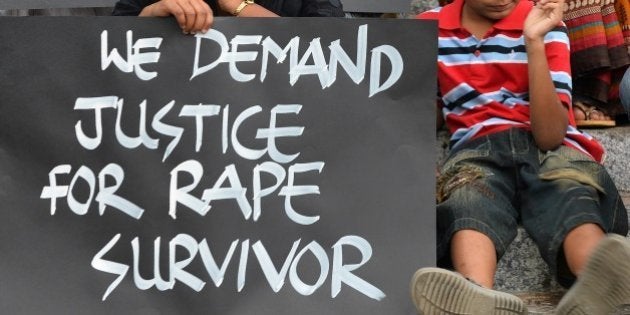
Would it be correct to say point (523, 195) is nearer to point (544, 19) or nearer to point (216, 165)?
point (544, 19)

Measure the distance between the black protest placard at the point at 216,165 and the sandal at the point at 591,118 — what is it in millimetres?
1276

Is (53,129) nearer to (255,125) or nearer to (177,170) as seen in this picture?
(177,170)

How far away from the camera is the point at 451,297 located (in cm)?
284

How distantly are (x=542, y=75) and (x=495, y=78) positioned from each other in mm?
253

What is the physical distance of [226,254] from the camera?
3.10 metres

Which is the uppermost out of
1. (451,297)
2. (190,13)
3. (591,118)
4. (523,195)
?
(190,13)

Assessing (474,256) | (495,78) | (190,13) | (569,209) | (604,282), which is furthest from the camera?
(495,78)

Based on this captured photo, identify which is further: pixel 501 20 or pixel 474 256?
pixel 501 20

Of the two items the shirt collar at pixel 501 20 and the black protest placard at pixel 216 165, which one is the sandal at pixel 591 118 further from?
the black protest placard at pixel 216 165

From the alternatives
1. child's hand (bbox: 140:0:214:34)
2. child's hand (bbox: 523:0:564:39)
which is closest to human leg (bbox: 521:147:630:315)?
child's hand (bbox: 523:0:564:39)

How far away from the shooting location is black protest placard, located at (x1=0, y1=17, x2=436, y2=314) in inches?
120

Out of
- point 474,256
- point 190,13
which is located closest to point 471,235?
point 474,256

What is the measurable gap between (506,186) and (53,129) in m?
1.35

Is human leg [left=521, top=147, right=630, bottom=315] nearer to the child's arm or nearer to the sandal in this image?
the child's arm
